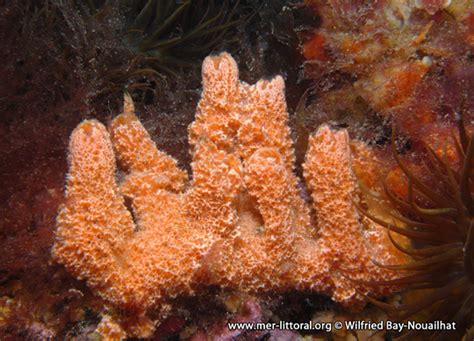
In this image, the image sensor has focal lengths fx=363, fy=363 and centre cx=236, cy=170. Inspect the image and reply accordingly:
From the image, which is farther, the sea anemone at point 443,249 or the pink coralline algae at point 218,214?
the pink coralline algae at point 218,214

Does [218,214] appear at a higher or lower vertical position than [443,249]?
higher

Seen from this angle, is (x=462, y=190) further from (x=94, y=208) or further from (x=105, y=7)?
(x=105, y=7)

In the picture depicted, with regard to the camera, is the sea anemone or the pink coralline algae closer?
the sea anemone

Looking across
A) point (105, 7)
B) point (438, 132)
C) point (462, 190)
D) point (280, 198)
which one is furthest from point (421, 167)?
point (105, 7)
